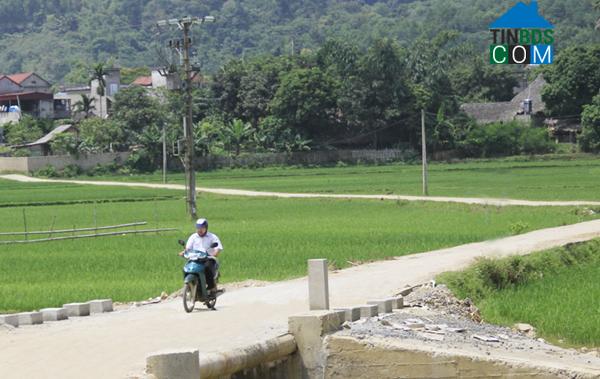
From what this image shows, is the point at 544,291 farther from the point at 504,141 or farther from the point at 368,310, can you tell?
the point at 504,141

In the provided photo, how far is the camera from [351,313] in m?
15.0

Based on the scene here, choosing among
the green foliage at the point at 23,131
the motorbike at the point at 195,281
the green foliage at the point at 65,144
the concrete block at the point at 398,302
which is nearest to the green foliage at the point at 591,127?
the green foliage at the point at 65,144

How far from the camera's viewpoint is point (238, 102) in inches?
3809

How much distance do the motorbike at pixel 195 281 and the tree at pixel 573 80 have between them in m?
72.8

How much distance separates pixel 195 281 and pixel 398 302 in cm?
275

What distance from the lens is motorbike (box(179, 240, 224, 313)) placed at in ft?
53.8

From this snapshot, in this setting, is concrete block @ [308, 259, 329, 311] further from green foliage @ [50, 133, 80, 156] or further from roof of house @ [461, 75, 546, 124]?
roof of house @ [461, 75, 546, 124]

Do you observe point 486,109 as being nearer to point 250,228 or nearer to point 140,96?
point 140,96

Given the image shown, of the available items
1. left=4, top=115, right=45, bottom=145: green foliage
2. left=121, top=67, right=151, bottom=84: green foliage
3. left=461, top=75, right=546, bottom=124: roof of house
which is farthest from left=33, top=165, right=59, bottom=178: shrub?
left=121, top=67, right=151, bottom=84: green foliage

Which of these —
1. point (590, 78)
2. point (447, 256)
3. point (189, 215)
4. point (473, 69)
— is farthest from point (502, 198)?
point (473, 69)

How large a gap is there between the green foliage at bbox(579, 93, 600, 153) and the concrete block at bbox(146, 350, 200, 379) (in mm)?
70369

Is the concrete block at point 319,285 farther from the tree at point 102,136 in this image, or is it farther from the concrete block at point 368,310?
the tree at point 102,136

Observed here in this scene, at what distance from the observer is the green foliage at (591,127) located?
78250 mm

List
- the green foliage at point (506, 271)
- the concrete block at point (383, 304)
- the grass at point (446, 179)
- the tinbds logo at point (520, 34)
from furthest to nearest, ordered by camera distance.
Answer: the grass at point (446, 179) < the tinbds logo at point (520, 34) < the green foliage at point (506, 271) < the concrete block at point (383, 304)
